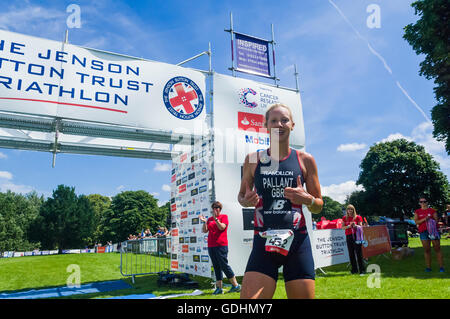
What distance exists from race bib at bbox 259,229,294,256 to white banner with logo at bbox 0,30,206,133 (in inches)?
251

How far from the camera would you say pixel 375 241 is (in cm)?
1264

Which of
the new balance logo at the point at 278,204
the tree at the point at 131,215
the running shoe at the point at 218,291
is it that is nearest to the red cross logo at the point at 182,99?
the running shoe at the point at 218,291

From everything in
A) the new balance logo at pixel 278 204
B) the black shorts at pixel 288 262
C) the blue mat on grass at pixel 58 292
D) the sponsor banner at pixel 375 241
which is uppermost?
the new balance logo at pixel 278 204

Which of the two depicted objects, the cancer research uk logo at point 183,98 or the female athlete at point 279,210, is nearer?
the female athlete at point 279,210

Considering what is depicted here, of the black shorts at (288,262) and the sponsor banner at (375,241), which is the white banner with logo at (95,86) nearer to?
the black shorts at (288,262)

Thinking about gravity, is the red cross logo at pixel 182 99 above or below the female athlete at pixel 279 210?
above

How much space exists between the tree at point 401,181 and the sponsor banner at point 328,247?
28331 mm

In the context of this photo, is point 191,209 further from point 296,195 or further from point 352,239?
point 296,195

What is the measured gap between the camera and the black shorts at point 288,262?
7.67 ft

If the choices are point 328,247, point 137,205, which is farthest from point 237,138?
point 137,205

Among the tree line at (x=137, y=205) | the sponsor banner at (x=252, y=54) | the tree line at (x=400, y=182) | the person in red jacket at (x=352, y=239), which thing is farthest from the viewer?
the tree line at (x=137, y=205)

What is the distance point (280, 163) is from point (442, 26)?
15.7 metres

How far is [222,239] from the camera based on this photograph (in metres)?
7.21

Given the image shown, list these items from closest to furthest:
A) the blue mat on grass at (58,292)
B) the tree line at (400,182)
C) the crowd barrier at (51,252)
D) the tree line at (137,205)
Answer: the blue mat on grass at (58,292), the tree line at (400,182), the tree line at (137,205), the crowd barrier at (51,252)
